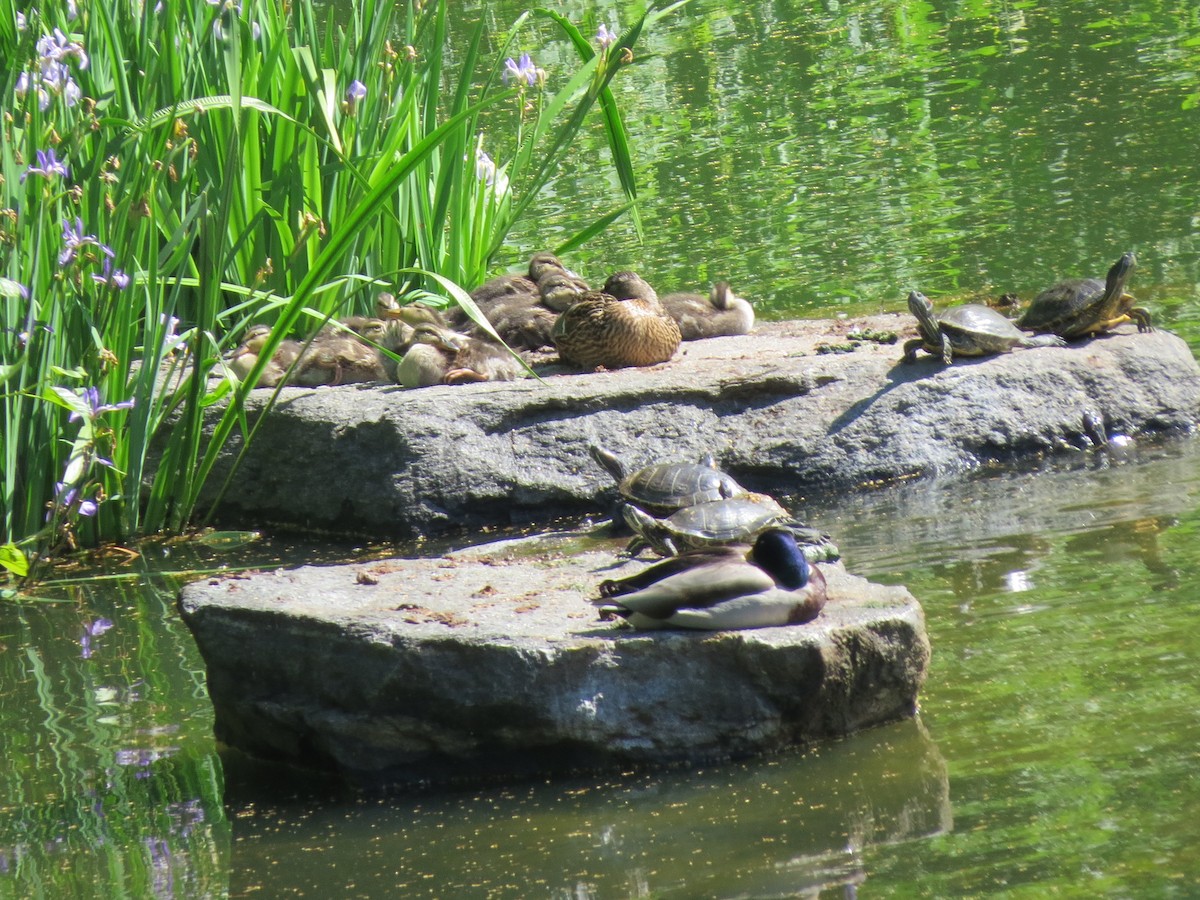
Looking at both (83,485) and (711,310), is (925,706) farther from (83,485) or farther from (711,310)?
(711,310)

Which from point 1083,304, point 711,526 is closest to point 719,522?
point 711,526

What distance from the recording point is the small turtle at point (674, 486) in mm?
5965

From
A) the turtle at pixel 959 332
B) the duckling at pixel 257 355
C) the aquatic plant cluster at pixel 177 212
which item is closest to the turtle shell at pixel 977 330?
the turtle at pixel 959 332

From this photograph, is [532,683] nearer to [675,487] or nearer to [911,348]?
[675,487]

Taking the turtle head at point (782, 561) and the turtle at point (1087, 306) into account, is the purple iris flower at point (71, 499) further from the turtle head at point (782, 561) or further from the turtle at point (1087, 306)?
the turtle at point (1087, 306)

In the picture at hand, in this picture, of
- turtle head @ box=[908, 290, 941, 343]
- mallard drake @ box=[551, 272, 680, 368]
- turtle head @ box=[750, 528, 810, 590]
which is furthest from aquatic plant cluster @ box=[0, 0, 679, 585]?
turtle head @ box=[750, 528, 810, 590]

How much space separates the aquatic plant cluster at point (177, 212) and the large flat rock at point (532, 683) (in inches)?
65.6

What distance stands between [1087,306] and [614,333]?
7.07 ft

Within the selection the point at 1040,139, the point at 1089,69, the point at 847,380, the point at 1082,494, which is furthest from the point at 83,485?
the point at 1089,69

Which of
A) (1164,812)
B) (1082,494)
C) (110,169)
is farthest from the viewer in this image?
(110,169)

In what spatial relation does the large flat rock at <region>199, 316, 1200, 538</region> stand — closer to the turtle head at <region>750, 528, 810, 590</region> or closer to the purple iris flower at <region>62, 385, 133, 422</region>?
the purple iris flower at <region>62, 385, 133, 422</region>

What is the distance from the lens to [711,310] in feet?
28.5

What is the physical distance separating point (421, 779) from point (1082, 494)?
3129mm

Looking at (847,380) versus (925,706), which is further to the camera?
(847,380)
